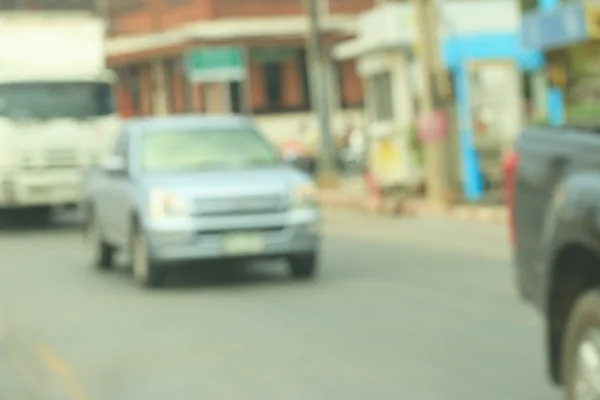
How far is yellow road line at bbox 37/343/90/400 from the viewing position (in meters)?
9.34

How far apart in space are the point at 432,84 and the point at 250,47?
90.9 feet

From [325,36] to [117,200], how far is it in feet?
121

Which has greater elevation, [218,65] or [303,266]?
[218,65]

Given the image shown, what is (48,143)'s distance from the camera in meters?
24.9

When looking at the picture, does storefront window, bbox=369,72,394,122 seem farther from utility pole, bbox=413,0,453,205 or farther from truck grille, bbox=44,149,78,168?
truck grille, bbox=44,149,78,168

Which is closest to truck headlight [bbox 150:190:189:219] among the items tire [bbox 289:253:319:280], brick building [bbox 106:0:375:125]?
tire [bbox 289:253:319:280]

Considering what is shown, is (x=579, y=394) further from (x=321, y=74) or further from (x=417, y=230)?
(x=321, y=74)

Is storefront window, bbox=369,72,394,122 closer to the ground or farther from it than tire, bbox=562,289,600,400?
farther from it

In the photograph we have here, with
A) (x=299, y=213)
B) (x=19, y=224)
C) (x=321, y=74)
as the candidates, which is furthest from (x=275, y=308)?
(x=321, y=74)

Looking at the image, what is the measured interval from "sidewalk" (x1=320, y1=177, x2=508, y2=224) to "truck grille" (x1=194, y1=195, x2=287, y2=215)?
783cm

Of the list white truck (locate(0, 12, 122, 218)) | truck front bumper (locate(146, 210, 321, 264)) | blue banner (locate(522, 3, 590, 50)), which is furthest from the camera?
white truck (locate(0, 12, 122, 218))

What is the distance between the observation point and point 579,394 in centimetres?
639

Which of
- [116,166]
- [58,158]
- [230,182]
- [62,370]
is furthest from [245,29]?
[62,370]

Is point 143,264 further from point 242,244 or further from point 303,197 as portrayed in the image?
point 303,197
